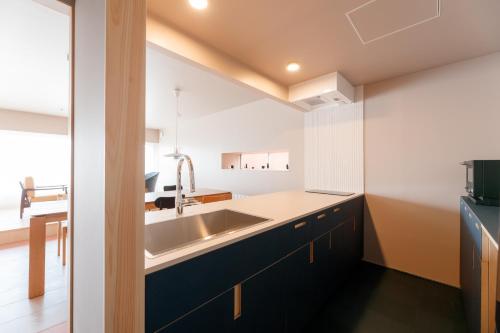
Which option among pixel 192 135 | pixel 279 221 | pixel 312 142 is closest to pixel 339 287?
pixel 279 221

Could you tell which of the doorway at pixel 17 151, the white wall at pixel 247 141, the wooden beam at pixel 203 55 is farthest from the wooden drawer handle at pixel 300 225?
the white wall at pixel 247 141

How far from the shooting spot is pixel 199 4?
1.35m

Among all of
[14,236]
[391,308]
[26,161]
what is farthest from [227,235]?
[26,161]

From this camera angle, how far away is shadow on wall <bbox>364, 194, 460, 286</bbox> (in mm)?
2094

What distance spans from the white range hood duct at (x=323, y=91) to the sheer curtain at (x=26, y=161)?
17.6ft

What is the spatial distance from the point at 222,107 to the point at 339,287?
3.46 meters

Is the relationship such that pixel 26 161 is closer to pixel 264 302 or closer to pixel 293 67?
pixel 293 67

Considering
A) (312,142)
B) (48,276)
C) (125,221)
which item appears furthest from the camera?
(312,142)

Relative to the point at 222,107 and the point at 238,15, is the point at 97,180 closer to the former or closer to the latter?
the point at 238,15

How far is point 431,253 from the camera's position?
2.19 m

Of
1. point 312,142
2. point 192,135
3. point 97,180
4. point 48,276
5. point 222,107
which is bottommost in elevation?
point 48,276

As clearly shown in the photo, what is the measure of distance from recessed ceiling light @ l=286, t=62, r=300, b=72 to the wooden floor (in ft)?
9.77

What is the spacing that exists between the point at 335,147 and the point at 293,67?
124cm

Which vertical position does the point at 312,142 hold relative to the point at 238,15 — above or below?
below
